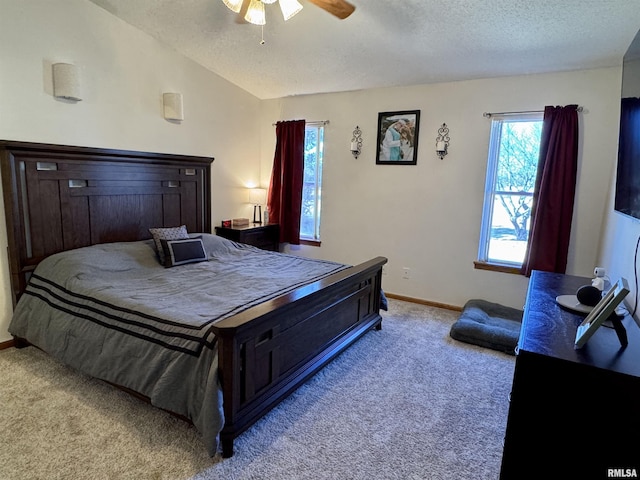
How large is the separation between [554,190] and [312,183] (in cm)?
268

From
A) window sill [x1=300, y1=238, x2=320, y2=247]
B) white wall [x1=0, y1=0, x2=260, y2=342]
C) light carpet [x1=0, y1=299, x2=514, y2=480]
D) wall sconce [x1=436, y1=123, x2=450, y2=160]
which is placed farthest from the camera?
window sill [x1=300, y1=238, x2=320, y2=247]

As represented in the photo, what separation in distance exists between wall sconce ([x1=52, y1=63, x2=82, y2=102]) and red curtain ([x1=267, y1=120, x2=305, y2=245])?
91.9 inches

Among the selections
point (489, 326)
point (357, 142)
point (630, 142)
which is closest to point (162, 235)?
point (357, 142)

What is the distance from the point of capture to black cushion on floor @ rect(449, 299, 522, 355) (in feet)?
10.2

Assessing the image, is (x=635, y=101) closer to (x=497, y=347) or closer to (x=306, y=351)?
(x=497, y=347)

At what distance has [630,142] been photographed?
197 centimetres

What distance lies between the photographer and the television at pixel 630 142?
1.84 meters

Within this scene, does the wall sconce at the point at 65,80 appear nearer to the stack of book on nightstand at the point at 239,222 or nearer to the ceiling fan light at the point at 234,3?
the ceiling fan light at the point at 234,3

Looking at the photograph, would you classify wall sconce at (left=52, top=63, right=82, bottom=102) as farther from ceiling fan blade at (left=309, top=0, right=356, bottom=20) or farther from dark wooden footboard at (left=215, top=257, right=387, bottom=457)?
dark wooden footboard at (left=215, top=257, right=387, bottom=457)

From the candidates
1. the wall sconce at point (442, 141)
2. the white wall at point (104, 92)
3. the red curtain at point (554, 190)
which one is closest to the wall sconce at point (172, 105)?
the white wall at point (104, 92)

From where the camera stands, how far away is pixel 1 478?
171cm

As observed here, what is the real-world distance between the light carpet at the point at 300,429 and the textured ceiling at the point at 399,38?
8.28ft

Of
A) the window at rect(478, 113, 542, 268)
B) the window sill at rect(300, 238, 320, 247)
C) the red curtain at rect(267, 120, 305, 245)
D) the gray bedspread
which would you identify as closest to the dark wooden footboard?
the gray bedspread

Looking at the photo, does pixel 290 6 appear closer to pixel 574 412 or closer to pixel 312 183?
pixel 574 412
